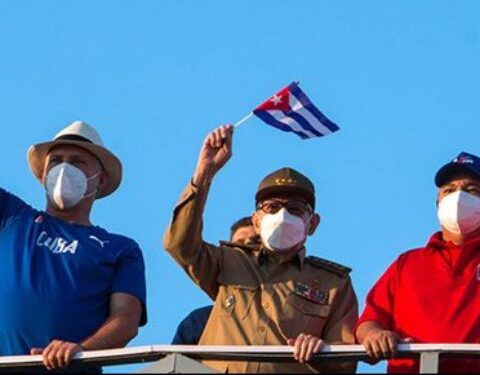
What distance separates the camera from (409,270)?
8.98 meters

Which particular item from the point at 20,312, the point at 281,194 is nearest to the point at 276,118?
the point at 281,194

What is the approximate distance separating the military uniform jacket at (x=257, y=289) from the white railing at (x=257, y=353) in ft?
2.50

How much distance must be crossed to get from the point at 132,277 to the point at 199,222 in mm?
514

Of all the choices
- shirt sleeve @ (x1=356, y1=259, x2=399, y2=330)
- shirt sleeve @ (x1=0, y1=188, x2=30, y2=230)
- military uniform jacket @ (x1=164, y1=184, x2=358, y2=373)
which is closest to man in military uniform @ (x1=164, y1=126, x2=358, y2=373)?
military uniform jacket @ (x1=164, y1=184, x2=358, y2=373)

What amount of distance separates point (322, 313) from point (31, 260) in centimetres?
173

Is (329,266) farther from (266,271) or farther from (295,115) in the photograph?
(295,115)

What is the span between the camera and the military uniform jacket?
8898 mm

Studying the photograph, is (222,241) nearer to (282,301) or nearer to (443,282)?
(282,301)

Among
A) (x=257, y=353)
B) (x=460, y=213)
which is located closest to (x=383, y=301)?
(x=460, y=213)

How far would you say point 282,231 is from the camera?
30.2 ft

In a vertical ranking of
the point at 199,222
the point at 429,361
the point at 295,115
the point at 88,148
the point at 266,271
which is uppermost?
the point at 295,115

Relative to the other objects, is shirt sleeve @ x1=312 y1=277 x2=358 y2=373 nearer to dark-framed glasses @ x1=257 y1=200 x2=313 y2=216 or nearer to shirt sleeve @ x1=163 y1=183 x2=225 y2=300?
dark-framed glasses @ x1=257 y1=200 x2=313 y2=216

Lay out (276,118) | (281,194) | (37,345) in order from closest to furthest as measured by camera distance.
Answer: (37,345) → (281,194) → (276,118)

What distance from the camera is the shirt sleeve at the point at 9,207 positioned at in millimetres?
9438
